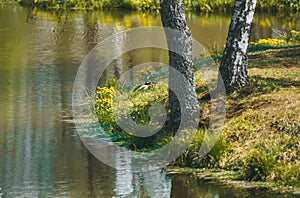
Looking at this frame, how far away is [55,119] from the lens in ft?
44.3

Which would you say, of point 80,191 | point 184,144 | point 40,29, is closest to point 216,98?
point 184,144

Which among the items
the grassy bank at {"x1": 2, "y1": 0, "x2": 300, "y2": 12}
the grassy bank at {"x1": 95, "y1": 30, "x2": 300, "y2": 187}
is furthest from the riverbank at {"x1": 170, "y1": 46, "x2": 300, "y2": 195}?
the grassy bank at {"x1": 2, "y1": 0, "x2": 300, "y2": 12}

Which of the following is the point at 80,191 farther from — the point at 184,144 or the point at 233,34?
the point at 233,34

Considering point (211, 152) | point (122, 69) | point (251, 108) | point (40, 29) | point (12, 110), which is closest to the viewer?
point (211, 152)

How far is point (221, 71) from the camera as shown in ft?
39.0

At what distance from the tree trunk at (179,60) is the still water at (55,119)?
131 centimetres

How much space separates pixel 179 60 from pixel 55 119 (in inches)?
145

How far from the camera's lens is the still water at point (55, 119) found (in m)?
9.59

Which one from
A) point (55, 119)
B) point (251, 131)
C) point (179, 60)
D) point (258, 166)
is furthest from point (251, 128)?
point (55, 119)

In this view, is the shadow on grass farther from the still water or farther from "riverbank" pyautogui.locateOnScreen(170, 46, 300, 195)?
the still water

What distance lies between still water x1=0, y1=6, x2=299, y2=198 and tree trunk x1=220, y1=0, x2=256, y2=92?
98.4 inches

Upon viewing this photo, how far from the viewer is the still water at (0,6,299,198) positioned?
9594 millimetres

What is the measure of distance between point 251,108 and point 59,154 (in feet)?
10.7

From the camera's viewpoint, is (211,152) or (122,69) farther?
(122,69)
